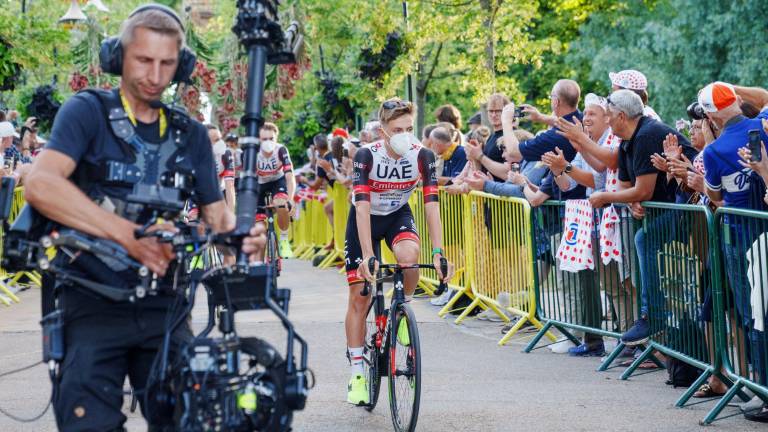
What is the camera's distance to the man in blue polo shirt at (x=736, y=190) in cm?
757

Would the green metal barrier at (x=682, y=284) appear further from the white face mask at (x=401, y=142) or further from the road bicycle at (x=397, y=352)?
the white face mask at (x=401, y=142)

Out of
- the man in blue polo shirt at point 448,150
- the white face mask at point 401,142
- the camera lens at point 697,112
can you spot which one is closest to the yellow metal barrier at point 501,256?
the man in blue polo shirt at point 448,150

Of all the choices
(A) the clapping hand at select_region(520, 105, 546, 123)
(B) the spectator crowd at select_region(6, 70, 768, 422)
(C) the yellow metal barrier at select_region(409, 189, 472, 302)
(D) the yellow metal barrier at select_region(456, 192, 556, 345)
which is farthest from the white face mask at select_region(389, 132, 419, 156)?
(C) the yellow metal barrier at select_region(409, 189, 472, 302)

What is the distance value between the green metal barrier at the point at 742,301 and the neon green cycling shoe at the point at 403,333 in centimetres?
193

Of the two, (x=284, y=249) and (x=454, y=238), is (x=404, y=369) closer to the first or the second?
(x=454, y=238)

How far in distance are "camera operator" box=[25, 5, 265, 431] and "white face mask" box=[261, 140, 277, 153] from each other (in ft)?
37.5

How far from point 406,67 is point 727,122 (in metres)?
13.7

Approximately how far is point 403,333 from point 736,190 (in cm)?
249

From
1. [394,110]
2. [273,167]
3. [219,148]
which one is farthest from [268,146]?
[394,110]

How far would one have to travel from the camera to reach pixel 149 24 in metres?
4.45

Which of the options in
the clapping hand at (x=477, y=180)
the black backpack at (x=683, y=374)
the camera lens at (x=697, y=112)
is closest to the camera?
the black backpack at (x=683, y=374)

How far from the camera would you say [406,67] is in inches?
856

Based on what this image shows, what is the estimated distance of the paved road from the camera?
7.64 metres

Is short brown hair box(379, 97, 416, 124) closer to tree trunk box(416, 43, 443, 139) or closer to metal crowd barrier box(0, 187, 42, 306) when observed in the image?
metal crowd barrier box(0, 187, 42, 306)
